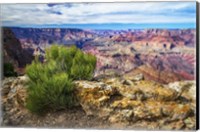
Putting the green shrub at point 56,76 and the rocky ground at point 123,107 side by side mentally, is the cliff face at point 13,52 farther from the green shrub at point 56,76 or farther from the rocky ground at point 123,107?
the rocky ground at point 123,107

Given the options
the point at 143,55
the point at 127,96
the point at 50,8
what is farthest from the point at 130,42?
the point at 50,8

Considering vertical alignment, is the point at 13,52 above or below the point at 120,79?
above

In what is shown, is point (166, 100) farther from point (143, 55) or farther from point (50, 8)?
point (50, 8)

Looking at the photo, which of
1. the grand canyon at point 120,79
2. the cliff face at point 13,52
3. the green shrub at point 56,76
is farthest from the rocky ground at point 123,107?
the cliff face at point 13,52

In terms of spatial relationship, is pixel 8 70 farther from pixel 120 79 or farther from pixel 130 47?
pixel 130 47

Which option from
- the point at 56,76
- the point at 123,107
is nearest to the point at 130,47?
the point at 123,107

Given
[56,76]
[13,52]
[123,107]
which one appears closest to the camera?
[123,107]

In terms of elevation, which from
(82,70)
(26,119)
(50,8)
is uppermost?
(50,8)
